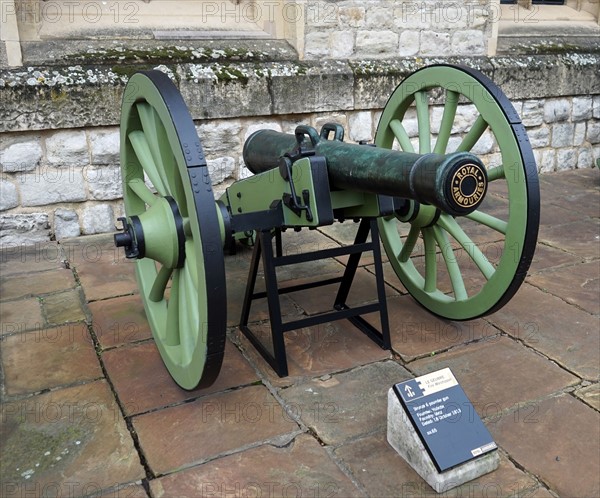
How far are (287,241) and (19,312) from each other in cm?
161

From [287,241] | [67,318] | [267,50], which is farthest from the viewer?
[267,50]

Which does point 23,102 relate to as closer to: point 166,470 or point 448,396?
point 166,470

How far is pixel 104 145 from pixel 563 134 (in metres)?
3.89

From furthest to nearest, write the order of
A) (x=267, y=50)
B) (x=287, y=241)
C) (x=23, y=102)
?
(x=267, y=50) → (x=287, y=241) → (x=23, y=102)

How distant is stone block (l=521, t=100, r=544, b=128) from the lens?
5352mm

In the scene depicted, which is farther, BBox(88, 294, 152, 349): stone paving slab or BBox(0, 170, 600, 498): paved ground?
BBox(88, 294, 152, 349): stone paving slab

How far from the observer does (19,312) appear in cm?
295

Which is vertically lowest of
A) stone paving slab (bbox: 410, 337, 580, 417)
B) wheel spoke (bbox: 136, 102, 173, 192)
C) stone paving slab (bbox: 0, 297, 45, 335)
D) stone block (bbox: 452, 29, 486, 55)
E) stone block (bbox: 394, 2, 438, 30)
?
stone paving slab (bbox: 0, 297, 45, 335)

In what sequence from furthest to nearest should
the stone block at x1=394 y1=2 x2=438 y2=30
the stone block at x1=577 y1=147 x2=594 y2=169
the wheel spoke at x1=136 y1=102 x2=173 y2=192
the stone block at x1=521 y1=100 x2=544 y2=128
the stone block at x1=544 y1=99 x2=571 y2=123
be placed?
the stone block at x1=577 y1=147 x2=594 y2=169 → the stone block at x1=544 y1=99 x2=571 y2=123 → the stone block at x1=521 y1=100 x2=544 y2=128 → the stone block at x1=394 y1=2 x2=438 y2=30 → the wheel spoke at x1=136 y1=102 x2=173 y2=192

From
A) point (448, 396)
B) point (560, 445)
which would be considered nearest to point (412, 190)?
point (448, 396)

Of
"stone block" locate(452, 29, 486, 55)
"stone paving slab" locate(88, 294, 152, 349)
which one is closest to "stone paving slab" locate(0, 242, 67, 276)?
"stone paving slab" locate(88, 294, 152, 349)

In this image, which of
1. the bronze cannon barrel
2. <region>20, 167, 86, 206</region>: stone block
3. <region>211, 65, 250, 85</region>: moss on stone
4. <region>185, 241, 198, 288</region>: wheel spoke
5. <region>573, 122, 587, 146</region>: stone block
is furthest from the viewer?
<region>573, 122, 587, 146</region>: stone block

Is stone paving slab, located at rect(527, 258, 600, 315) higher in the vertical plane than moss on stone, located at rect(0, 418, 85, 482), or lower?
lower

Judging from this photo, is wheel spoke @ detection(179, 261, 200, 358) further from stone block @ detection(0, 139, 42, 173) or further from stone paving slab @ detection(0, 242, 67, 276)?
stone block @ detection(0, 139, 42, 173)
